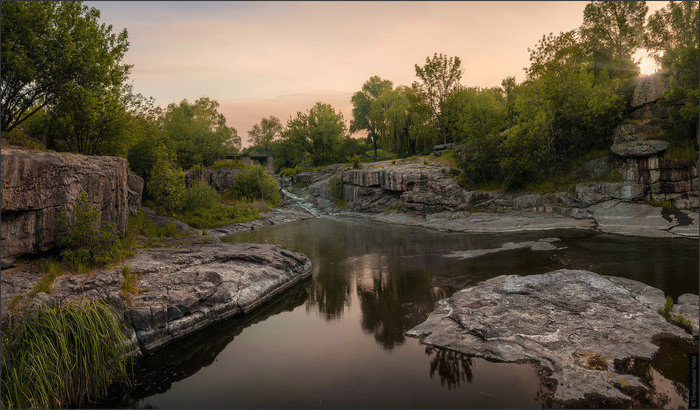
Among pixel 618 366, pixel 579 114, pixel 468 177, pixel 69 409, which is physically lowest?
pixel 69 409

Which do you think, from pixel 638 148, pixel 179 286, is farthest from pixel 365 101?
pixel 179 286

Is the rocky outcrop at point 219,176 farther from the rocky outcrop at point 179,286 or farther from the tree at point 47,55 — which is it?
the rocky outcrop at point 179,286

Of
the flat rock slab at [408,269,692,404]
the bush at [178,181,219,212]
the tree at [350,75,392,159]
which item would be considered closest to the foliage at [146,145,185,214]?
the bush at [178,181,219,212]

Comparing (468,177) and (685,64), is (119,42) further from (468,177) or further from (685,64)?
(685,64)

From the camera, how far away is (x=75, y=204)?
1316cm

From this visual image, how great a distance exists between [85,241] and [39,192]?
227 centimetres

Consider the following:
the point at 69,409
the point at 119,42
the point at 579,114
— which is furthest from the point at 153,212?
the point at 579,114

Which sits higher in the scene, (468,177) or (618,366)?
(468,177)

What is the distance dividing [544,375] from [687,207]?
85.9ft

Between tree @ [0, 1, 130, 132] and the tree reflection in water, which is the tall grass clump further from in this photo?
tree @ [0, 1, 130, 132]

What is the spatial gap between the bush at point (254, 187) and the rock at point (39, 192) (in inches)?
1399

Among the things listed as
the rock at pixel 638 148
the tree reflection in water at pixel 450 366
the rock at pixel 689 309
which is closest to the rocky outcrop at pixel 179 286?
the tree reflection in water at pixel 450 366

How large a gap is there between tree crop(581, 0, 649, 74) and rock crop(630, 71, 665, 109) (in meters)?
7.70

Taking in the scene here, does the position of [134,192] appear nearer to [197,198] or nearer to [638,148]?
[197,198]
